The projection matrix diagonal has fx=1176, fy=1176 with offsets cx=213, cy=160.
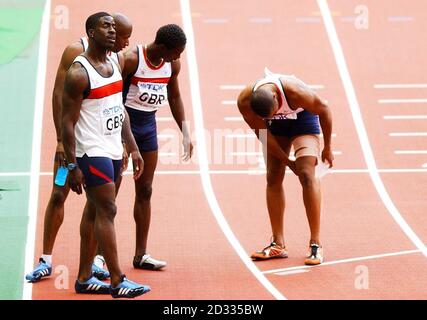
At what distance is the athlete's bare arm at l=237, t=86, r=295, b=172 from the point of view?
37.2ft

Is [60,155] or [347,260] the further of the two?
[347,260]

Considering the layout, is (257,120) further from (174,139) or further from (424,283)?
(174,139)

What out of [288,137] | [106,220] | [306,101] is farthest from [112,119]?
[288,137]

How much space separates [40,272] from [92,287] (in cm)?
70

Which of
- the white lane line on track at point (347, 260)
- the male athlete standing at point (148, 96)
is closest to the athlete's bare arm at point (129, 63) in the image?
the male athlete standing at point (148, 96)

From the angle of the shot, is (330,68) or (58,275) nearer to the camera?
(58,275)

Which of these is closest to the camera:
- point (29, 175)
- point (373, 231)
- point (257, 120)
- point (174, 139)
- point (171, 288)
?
point (171, 288)

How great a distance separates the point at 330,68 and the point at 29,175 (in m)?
5.22

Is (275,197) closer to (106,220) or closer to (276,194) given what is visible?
(276,194)

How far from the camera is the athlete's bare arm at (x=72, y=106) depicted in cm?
970

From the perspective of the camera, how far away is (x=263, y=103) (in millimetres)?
10805

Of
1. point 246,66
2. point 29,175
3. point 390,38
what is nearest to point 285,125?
point 29,175

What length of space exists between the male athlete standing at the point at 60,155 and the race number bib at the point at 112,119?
42cm

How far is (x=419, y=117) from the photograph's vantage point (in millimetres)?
15586
